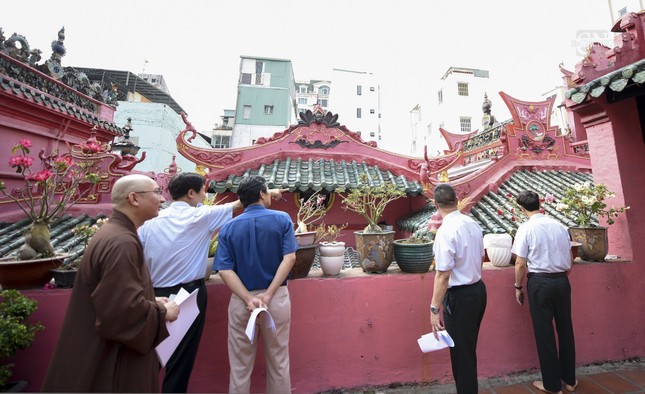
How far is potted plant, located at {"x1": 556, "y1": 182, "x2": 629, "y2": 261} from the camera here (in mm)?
3684

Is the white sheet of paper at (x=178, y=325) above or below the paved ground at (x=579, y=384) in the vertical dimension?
above

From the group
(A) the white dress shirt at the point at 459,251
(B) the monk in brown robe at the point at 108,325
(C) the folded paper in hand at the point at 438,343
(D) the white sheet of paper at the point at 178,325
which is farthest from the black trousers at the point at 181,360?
(A) the white dress shirt at the point at 459,251

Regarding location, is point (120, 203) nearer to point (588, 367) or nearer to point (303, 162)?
point (588, 367)

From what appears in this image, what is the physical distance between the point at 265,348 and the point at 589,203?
4.40 meters

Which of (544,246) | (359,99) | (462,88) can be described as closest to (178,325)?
(544,246)

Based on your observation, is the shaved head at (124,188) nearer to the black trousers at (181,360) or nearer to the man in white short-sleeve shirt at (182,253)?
the man in white short-sleeve shirt at (182,253)

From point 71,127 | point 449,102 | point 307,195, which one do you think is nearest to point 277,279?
point 307,195

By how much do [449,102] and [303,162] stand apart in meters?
23.2

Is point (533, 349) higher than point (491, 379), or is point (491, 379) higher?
point (533, 349)

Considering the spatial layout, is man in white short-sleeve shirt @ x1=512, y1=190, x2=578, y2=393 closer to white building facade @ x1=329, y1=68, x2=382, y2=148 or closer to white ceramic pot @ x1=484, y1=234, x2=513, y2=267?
white ceramic pot @ x1=484, y1=234, x2=513, y2=267

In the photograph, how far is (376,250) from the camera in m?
3.04

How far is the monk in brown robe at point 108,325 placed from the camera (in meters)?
1.41

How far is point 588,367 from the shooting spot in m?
3.35

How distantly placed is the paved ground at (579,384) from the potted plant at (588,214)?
4.33 feet
